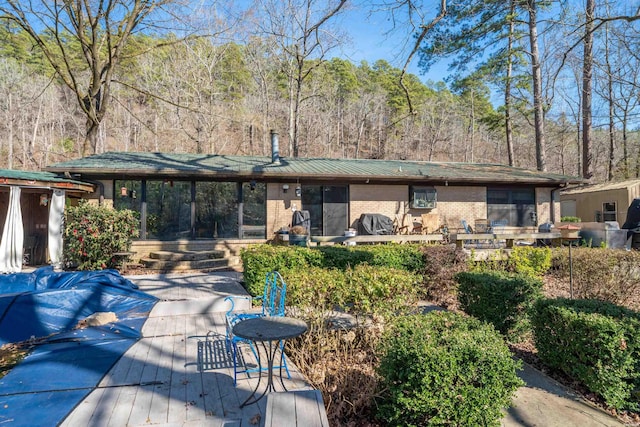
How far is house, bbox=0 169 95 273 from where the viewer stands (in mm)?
7558

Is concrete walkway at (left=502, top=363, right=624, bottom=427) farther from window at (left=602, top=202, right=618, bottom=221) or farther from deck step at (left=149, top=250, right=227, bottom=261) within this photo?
window at (left=602, top=202, right=618, bottom=221)

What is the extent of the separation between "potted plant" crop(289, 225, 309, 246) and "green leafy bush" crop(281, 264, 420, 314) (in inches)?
219

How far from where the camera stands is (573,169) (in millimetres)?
36406

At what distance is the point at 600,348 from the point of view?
3.08 metres

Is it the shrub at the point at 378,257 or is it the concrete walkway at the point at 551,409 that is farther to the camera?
the shrub at the point at 378,257

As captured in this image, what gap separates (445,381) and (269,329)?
1276 mm

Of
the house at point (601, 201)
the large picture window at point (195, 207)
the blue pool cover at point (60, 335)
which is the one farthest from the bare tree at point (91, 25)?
the house at point (601, 201)

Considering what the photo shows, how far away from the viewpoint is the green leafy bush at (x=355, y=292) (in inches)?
145

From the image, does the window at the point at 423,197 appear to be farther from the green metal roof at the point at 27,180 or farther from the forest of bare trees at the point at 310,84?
the green metal roof at the point at 27,180

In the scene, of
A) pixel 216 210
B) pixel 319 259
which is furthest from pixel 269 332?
pixel 216 210

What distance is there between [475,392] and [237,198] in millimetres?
9396

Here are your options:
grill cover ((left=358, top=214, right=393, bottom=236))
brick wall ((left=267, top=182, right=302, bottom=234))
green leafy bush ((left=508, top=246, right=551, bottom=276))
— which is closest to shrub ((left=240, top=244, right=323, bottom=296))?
green leafy bush ((left=508, top=246, right=551, bottom=276))

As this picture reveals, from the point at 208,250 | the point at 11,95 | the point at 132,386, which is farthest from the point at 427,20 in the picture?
the point at 11,95

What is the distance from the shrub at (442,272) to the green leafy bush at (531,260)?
4.81ft
